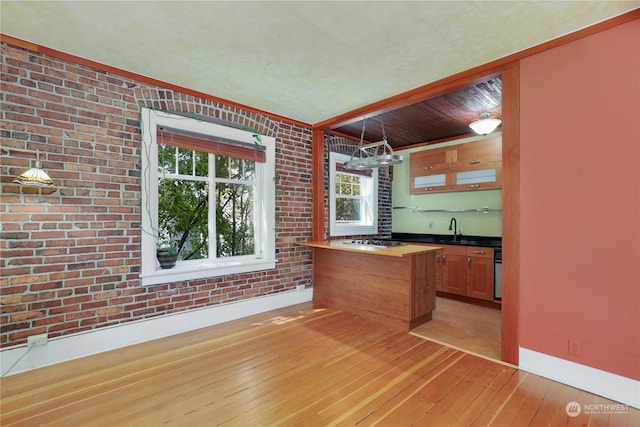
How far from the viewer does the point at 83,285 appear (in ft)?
8.54

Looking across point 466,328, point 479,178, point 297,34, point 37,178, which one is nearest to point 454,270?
point 466,328

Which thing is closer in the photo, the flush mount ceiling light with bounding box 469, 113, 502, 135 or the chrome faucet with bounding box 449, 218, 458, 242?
the flush mount ceiling light with bounding box 469, 113, 502, 135

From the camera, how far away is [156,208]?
301 cm

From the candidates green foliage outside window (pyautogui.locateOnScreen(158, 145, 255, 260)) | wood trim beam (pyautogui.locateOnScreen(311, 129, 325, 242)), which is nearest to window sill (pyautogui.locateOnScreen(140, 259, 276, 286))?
green foliage outside window (pyautogui.locateOnScreen(158, 145, 255, 260))

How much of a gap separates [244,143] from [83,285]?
2.23m

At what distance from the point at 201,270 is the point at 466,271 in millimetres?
3666

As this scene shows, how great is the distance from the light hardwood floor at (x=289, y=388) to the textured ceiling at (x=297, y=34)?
8.71 feet

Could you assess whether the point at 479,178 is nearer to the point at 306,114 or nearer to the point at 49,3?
the point at 306,114

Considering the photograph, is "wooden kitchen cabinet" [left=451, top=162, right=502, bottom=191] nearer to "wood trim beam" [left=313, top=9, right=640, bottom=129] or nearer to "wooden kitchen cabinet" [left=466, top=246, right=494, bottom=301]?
"wooden kitchen cabinet" [left=466, top=246, right=494, bottom=301]

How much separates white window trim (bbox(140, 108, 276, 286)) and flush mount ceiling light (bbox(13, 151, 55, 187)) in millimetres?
712

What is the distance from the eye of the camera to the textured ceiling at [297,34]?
1920 millimetres

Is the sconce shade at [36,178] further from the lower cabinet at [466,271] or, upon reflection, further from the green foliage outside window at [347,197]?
the lower cabinet at [466,271]

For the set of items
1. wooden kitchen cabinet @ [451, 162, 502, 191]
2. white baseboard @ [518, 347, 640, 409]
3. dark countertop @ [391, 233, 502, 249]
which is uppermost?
→ wooden kitchen cabinet @ [451, 162, 502, 191]

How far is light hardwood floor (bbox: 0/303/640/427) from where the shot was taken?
1809 millimetres
